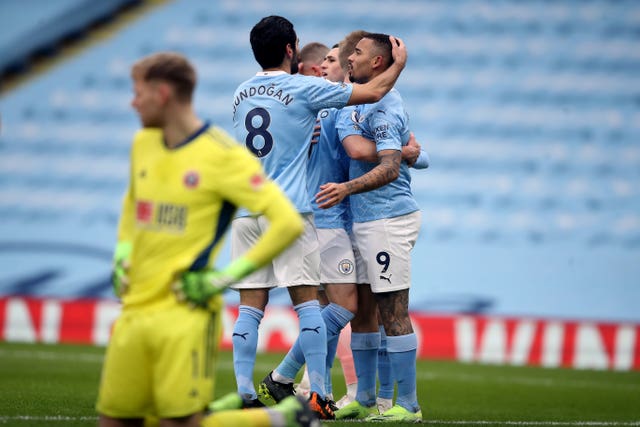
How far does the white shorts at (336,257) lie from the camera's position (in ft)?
24.3

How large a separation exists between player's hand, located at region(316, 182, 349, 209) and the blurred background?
1227 cm

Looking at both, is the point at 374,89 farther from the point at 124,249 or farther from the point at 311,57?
the point at 124,249

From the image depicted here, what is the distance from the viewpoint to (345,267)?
7.42 metres

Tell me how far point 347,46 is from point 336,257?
5.07 ft

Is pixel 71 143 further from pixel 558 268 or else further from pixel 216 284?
pixel 216 284

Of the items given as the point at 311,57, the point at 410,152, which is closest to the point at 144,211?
the point at 410,152

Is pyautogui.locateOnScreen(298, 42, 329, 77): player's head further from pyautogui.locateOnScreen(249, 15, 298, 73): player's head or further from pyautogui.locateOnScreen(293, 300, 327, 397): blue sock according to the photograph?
pyautogui.locateOnScreen(293, 300, 327, 397): blue sock

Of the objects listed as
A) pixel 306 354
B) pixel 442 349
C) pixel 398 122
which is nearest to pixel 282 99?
pixel 398 122

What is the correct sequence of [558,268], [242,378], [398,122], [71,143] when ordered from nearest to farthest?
[242,378]
[398,122]
[558,268]
[71,143]

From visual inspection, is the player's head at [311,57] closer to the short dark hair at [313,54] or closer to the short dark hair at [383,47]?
the short dark hair at [313,54]

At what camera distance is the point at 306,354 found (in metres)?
6.87

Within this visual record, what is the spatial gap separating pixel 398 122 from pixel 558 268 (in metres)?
12.2

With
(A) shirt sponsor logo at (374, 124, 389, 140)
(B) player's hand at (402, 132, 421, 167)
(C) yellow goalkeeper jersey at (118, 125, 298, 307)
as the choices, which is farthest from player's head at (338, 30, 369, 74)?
(C) yellow goalkeeper jersey at (118, 125, 298, 307)

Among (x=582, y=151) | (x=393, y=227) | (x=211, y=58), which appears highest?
(x=211, y=58)
